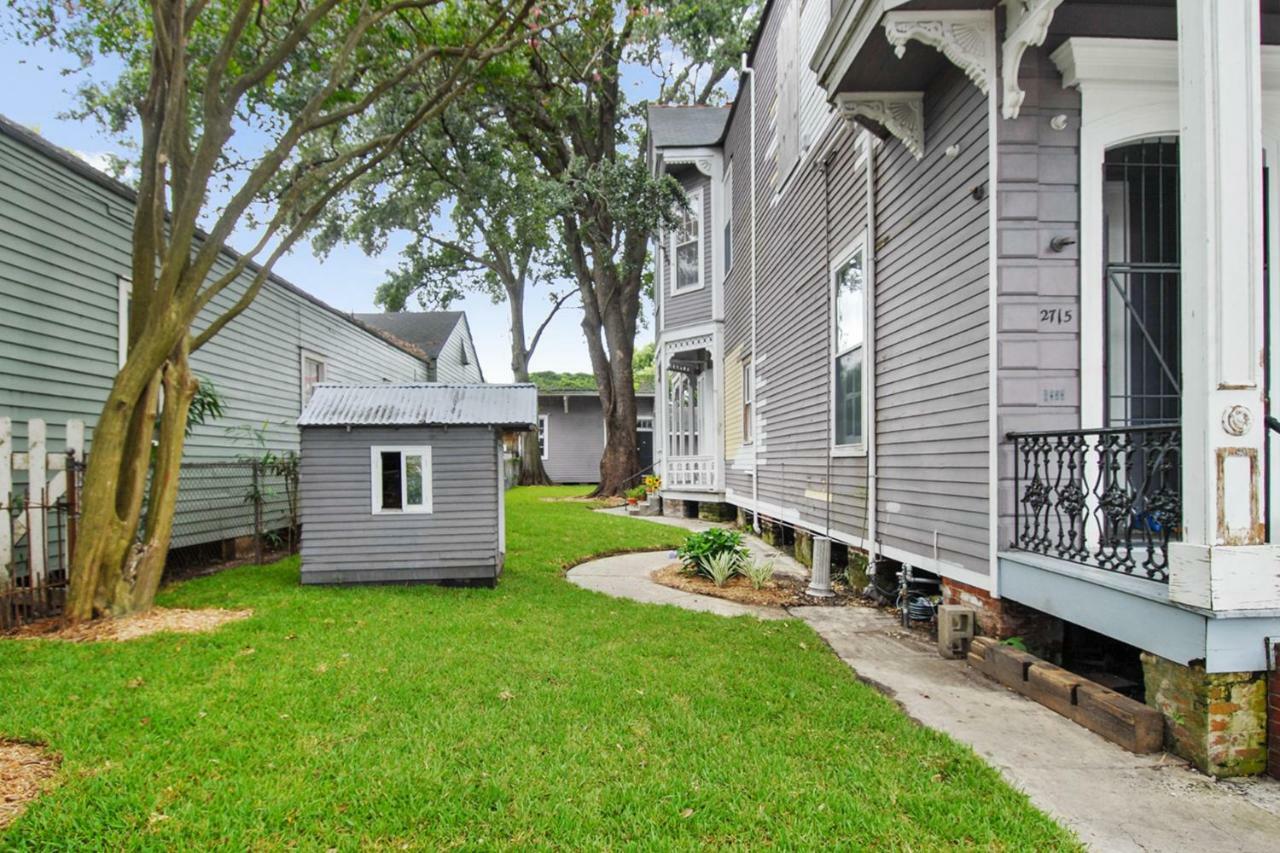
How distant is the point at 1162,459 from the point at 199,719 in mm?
4771

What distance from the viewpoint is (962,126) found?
15.7 feet

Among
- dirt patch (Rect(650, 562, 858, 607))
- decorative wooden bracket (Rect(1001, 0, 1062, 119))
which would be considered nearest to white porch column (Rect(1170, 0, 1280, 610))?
decorative wooden bracket (Rect(1001, 0, 1062, 119))

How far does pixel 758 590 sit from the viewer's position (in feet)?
23.3

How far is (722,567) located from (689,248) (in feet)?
31.9

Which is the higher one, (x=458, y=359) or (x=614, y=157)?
(x=614, y=157)

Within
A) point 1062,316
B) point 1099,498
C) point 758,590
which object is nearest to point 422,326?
point 758,590

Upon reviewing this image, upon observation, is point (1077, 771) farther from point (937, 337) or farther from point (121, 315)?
point (121, 315)

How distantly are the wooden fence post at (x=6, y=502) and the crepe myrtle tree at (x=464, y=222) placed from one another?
353 inches

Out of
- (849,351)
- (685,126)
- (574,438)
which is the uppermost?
(685,126)

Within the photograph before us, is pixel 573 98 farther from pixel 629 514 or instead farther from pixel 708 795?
pixel 708 795

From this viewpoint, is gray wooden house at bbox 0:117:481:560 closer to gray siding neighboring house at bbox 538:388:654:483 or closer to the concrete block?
the concrete block

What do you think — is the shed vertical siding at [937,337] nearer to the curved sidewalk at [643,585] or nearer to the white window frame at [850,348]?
the white window frame at [850,348]

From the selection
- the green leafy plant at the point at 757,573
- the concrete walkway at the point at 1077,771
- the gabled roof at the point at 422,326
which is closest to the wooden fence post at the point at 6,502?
the green leafy plant at the point at 757,573

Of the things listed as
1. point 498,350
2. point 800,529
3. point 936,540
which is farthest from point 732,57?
point 498,350
